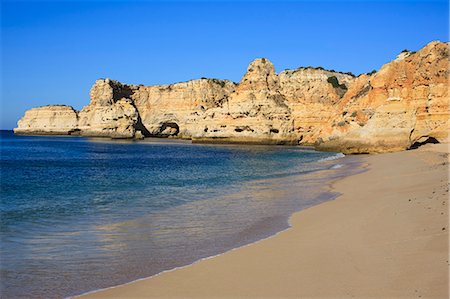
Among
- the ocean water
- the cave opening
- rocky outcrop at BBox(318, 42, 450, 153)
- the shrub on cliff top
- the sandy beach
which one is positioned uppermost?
the shrub on cliff top

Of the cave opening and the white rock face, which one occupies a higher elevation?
the white rock face

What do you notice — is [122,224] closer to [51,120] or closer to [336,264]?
[336,264]

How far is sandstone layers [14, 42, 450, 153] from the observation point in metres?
43.4

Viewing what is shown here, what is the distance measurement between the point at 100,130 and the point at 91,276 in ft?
382

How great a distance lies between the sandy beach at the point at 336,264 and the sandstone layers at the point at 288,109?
1226 inches

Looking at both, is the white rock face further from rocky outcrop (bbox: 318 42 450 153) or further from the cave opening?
the cave opening

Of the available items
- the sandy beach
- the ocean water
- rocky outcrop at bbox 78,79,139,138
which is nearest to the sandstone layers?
rocky outcrop at bbox 78,79,139,138

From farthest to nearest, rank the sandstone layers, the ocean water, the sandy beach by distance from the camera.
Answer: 1. the sandstone layers
2. the ocean water
3. the sandy beach

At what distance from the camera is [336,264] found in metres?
7.20

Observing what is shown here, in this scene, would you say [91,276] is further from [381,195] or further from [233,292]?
[381,195]

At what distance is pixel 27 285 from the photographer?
23.6ft

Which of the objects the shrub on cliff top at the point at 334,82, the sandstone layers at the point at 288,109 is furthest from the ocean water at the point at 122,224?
the shrub on cliff top at the point at 334,82

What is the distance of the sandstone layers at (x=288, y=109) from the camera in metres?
43.4

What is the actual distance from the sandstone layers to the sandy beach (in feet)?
102
